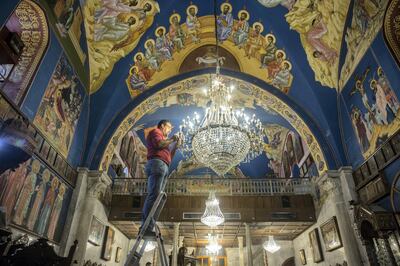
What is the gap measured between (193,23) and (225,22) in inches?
40.1

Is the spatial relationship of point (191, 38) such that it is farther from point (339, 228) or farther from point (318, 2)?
point (339, 228)

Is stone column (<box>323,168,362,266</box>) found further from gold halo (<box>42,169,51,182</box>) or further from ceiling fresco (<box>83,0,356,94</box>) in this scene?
gold halo (<box>42,169,51,182</box>)

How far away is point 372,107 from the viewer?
670 cm

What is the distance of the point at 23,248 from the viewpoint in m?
2.72

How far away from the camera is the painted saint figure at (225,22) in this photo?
8.20 m

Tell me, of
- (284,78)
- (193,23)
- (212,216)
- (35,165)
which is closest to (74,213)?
(35,165)

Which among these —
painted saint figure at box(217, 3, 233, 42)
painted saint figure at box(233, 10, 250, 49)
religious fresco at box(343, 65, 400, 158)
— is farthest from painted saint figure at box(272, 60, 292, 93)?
painted saint figure at box(217, 3, 233, 42)

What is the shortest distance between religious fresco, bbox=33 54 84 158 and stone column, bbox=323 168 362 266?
7773mm

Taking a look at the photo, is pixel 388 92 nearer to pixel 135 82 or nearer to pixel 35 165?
pixel 135 82

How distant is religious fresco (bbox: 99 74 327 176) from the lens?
9156mm

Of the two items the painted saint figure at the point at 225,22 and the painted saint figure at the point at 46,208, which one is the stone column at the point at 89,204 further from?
the painted saint figure at the point at 225,22

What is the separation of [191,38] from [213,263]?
37.6ft

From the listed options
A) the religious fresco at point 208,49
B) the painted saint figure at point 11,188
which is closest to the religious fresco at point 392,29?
the religious fresco at point 208,49

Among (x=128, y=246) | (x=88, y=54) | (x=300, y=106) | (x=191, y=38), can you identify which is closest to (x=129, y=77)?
(x=88, y=54)
